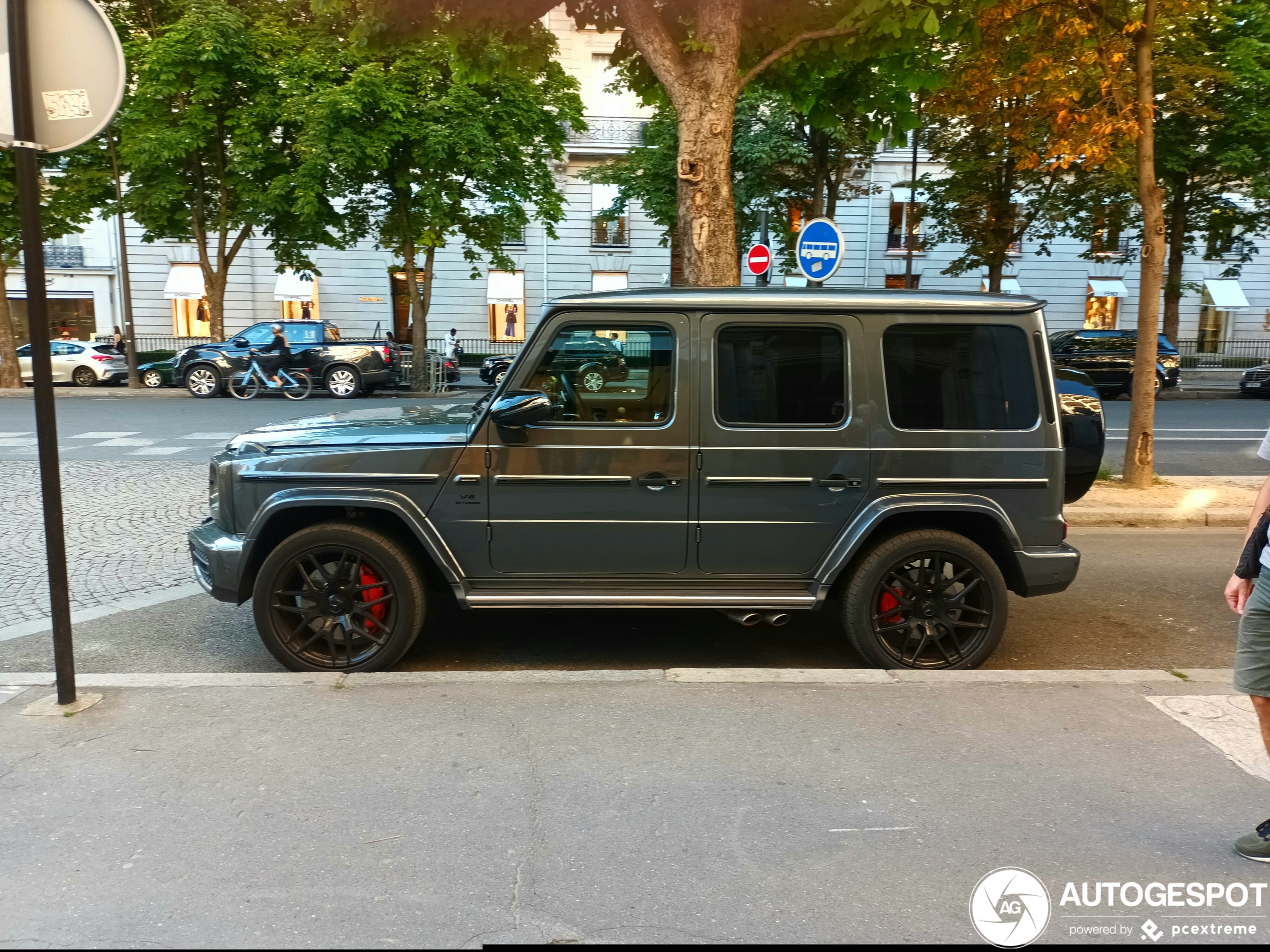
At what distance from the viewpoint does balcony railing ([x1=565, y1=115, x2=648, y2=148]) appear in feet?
118

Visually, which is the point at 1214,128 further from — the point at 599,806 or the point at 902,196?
the point at 599,806

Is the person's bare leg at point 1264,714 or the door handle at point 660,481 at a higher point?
the door handle at point 660,481

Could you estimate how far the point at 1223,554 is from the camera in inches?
316

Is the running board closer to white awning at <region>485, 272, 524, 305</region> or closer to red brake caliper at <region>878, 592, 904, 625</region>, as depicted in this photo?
red brake caliper at <region>878, 592, 904, 625</region>

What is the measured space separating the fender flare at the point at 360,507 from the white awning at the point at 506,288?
32.9 metres

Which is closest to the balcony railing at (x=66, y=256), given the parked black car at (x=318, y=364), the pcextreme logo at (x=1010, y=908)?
the parked black car at (x=318, y=364)

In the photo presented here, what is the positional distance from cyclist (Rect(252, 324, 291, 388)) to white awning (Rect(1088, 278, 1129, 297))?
29.9 metres

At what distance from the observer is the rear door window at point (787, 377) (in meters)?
4.74

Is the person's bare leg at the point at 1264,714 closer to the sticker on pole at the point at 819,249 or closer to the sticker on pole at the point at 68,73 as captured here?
the sticker on pole at the point at 68,73

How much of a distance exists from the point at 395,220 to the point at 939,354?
22175 millimetres

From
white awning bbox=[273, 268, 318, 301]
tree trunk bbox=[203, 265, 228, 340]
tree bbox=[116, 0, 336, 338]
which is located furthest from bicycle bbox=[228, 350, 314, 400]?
white awning bbox=[273, 268, 318, 301]

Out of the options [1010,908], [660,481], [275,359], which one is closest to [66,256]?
[275,359]

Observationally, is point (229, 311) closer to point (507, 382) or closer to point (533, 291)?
point (533, 291)

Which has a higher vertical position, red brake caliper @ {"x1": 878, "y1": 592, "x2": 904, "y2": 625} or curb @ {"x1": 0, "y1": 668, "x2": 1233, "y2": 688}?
red brake caliper @ {"x1": 878, "y1": 592, "x2": 904, "y2": 625}
